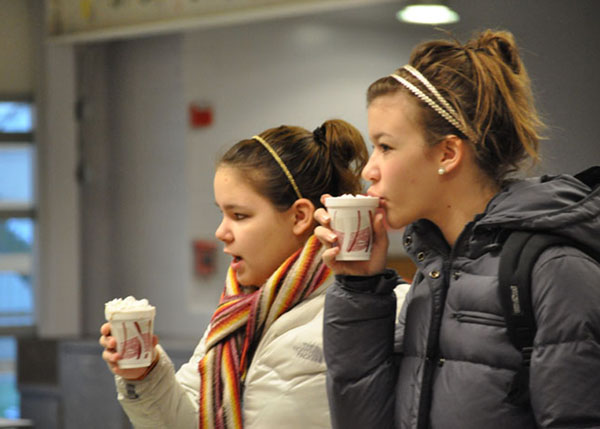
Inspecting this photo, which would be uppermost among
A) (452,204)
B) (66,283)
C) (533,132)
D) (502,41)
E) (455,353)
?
(502,41)

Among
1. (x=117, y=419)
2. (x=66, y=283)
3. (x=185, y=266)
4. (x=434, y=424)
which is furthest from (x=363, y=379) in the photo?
(x=66, y=283)

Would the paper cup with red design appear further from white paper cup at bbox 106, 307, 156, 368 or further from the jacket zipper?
the jacket zipper

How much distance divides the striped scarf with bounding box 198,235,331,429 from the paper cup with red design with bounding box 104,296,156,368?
222mm

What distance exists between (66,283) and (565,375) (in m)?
4.79

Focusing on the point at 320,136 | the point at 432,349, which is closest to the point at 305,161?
the point at 320,136

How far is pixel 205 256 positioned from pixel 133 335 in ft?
11.6

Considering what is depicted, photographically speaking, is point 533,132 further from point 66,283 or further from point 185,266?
point 66,283

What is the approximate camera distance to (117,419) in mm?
4867

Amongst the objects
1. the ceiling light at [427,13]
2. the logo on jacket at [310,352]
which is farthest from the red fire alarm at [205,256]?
the logo on jacket at [310,352]

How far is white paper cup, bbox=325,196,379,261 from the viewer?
151 cm

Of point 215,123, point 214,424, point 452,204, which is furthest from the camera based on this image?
point 215,123

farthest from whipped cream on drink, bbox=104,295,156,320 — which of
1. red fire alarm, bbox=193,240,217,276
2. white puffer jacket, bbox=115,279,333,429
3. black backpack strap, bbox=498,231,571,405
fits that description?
red fire alarm, bbox=193,240,217,276

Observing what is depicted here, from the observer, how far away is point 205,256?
5270mm

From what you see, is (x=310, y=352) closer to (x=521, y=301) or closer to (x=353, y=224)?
(x=353, y=224)
